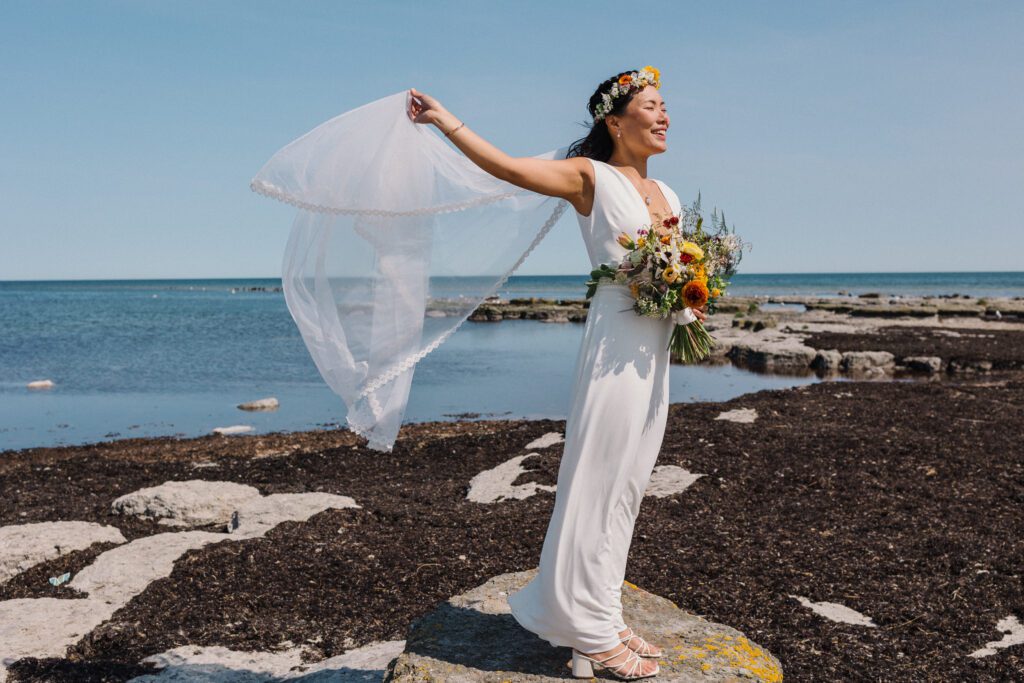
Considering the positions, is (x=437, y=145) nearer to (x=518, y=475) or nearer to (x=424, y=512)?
(x=424, y=512)

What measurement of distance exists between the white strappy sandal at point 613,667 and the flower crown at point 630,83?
2.70 metres

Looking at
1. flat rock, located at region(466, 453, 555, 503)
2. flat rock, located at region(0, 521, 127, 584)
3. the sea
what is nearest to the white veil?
flat rock, located at region(0, 521, 127, 584)

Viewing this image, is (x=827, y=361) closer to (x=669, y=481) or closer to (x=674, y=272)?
(x=669, y=481)

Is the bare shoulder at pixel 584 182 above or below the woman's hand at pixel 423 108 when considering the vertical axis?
below

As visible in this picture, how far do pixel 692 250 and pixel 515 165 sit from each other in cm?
94

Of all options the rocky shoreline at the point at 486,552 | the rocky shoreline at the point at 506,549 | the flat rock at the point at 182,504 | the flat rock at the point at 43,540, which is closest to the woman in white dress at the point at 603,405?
the rocky shoreline at the point at 486,552

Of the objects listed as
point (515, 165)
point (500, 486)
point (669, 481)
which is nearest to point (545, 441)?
point (500, 486)

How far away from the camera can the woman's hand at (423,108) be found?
161 inches

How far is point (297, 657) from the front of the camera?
5.57 metres

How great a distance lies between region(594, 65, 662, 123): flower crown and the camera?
13.8 feet

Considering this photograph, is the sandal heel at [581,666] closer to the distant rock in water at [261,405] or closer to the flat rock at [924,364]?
the distant rock in water at [261,405]

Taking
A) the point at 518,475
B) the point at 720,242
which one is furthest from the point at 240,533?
the point at 720,242

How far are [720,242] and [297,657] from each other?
3.78m

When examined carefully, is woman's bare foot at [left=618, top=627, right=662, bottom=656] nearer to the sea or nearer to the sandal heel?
the sandal heel
